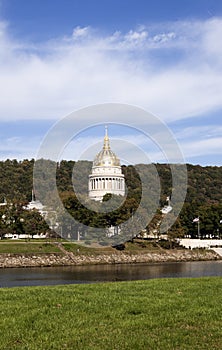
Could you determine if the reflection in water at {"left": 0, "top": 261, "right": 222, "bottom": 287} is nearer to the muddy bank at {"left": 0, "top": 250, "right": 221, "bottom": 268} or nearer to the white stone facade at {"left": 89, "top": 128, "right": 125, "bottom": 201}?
the muddy bank at {"left": 0, "top": 250, "right": 221, "bottom": 268}

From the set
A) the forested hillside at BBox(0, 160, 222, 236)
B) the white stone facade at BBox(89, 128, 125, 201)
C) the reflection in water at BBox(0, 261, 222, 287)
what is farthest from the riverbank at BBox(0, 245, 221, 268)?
the white stone facade at BBox(89, 128, 125, 201)

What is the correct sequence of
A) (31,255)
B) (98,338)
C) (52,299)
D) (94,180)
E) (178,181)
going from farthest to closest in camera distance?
(178,181)
(94,180)
(31,255)
(52,299)
(98,338)

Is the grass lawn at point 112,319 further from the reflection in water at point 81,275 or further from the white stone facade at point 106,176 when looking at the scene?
the white stone facade at point 106,176

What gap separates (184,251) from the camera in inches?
2744

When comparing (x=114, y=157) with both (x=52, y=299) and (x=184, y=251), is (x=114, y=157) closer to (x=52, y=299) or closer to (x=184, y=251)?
(x=184, y=251)

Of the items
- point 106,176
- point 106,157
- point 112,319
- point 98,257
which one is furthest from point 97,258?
point 112,319

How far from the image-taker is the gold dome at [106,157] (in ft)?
345

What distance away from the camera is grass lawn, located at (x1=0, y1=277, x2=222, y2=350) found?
8625mm

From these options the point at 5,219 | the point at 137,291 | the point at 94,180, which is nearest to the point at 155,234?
the point at 5,219

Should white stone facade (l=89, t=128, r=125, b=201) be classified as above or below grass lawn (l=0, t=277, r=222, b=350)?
above

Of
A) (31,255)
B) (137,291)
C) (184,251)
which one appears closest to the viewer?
A: (137,291)

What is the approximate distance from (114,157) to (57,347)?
97.9m

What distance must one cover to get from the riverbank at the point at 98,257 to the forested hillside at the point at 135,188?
Answer: 20.6ft

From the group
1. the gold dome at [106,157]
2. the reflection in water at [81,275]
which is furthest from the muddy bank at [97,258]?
the gold dome at [106,157]
